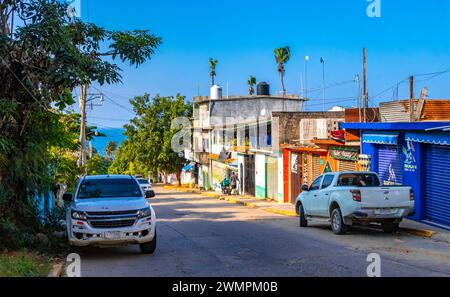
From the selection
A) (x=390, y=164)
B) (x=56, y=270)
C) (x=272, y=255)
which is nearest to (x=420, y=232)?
(x=390, y=164)

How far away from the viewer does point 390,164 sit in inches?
891

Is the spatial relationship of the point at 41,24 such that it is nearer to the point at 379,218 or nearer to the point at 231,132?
the point at 379,218

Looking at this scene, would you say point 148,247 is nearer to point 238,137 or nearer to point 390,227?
point 390,227

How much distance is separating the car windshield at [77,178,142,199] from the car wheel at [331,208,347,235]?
622cm

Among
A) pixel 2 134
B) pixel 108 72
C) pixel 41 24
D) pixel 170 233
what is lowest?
pixel 170 233

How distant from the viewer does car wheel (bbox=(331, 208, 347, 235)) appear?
1672 cm

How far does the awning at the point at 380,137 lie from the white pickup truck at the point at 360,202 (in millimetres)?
3842

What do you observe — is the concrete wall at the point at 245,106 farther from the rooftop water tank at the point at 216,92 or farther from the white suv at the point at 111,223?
the white suv at the point at 111,223

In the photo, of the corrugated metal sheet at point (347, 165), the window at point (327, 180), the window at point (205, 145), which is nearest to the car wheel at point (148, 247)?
the window at point (327, 180)

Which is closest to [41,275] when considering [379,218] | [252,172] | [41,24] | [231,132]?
[41,24]

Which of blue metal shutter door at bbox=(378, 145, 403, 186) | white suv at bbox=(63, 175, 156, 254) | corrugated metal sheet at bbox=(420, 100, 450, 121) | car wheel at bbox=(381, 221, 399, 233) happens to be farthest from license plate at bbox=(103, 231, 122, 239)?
corrugated metal sheet at bbox=(420, 100, 450, 121)

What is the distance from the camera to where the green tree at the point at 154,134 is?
229 feet
